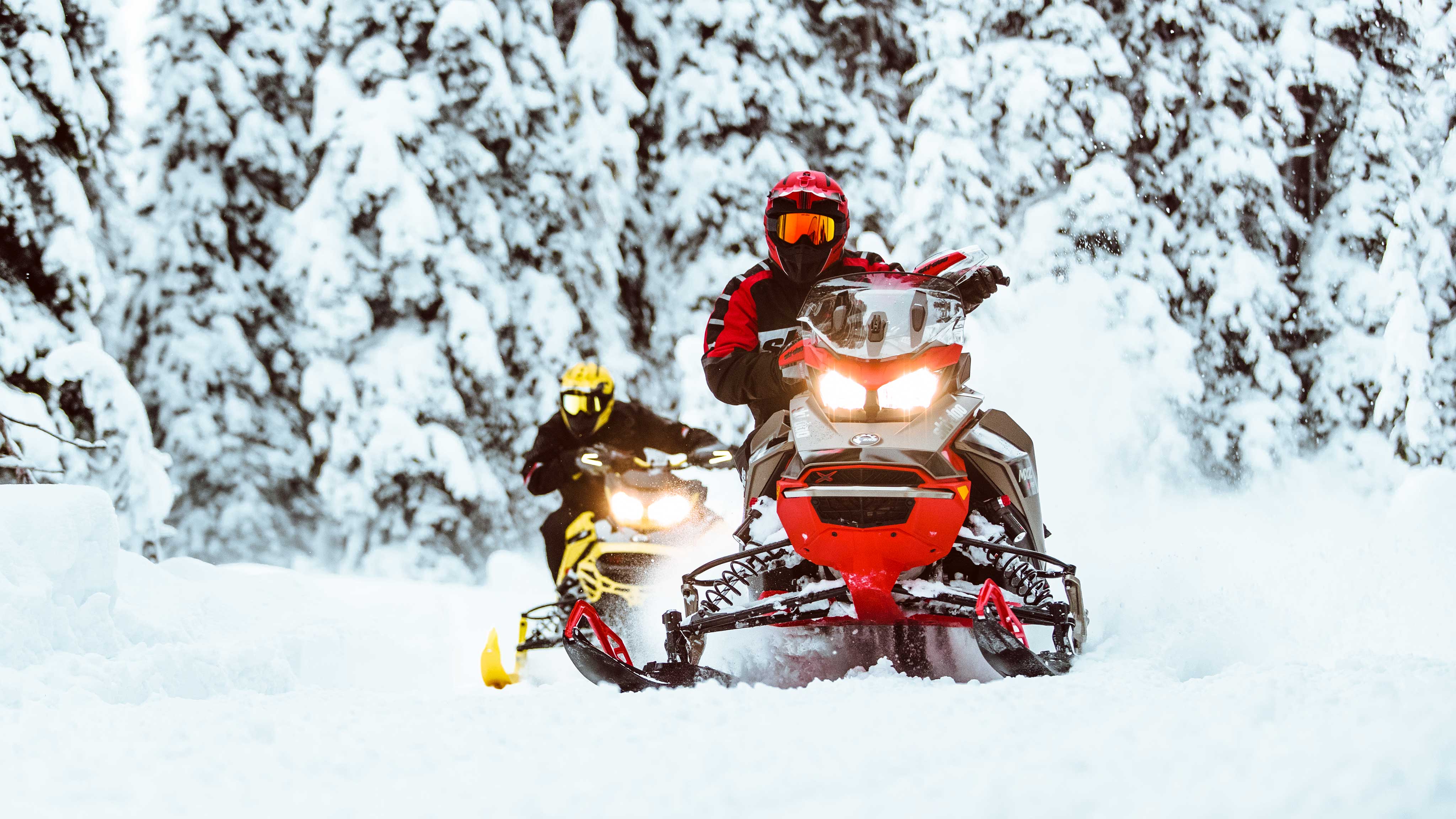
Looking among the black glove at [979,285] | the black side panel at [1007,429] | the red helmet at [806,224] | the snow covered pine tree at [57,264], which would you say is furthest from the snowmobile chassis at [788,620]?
the snow covered pine tree at [57,264]

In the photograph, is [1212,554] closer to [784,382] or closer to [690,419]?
[784,382]

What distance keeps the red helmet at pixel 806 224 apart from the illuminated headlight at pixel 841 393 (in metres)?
0.82

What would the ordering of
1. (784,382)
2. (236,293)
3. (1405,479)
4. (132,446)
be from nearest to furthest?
(784,382)
(132,446)
(1405,479)
(236,293)

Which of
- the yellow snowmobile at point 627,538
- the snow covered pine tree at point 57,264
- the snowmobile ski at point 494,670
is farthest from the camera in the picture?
the snow covered pine tree at point 57,264

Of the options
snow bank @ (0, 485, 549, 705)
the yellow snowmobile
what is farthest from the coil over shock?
the yellow snowmobile

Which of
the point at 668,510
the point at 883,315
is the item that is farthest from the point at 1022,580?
the point at 668,510

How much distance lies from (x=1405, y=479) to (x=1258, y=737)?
9.41m

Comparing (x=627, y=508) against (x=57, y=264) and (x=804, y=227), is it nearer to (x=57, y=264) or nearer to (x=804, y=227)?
(x=804, y=227)

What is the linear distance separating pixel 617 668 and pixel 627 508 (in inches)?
104

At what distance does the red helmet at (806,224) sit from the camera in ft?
13.3

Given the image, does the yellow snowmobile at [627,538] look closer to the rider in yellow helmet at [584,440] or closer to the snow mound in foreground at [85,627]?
the rider in yellow helmet at [584,440]

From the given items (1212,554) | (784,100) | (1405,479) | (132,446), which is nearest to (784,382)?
(1212,554)

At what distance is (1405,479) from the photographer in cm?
970

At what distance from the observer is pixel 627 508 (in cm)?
597
